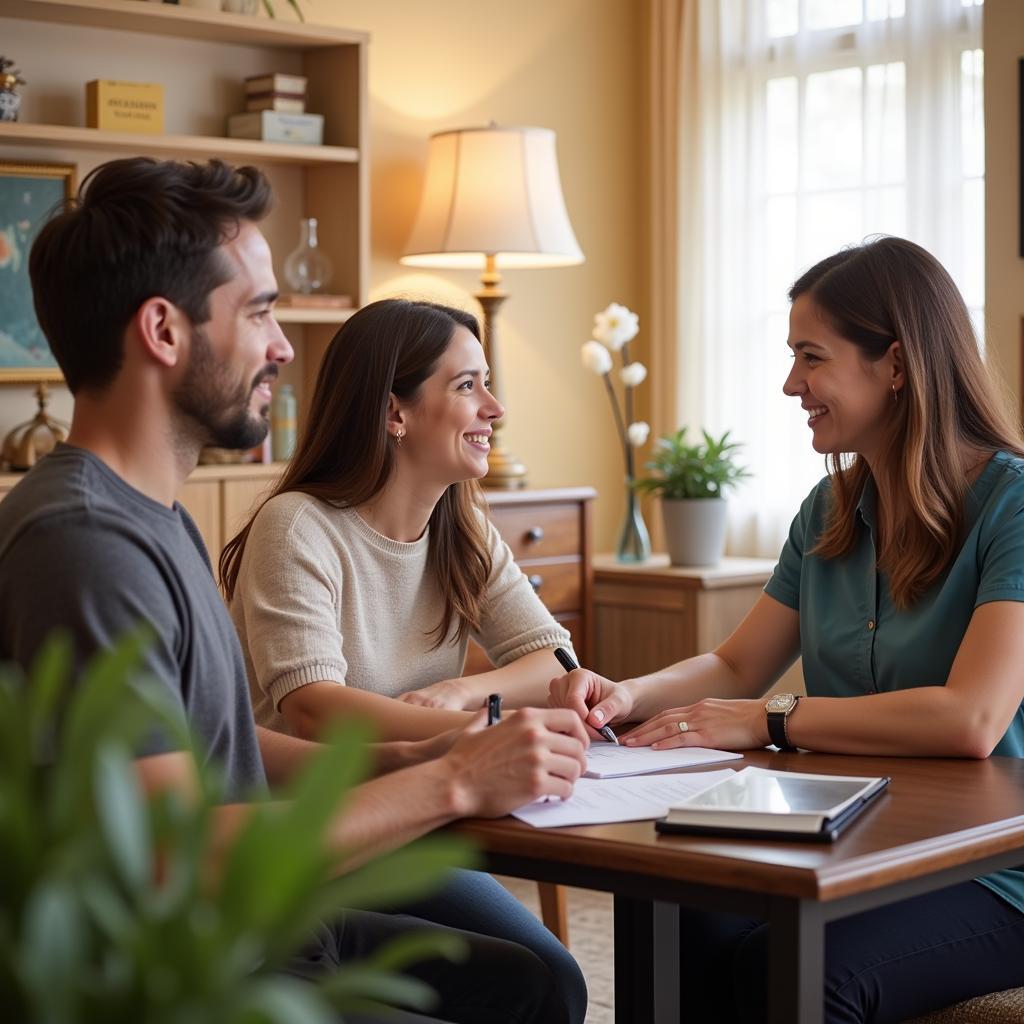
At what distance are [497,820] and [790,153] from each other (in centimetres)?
367

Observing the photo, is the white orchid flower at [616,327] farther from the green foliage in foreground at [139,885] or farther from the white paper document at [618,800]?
the green foliage in foreground at [139,885]

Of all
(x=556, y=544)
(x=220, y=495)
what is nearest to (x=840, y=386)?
(x=220, y=495)

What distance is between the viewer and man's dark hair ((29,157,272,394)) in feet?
4.77

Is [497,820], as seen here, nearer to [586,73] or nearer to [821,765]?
[821,765]

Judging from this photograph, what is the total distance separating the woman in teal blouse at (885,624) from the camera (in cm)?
173

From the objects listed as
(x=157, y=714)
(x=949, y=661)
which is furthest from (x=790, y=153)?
(x=157, y=714)

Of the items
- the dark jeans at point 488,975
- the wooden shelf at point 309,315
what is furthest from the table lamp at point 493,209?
the dark jeans at point 488,975

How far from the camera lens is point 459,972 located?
1.88 m

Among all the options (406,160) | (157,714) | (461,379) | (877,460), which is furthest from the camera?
(406,160)

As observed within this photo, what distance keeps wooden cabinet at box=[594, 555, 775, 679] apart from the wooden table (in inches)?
101

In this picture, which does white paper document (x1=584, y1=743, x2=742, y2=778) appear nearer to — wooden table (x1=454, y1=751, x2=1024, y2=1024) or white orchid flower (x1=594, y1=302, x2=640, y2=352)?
wooden table (x1=454, y1=751, x2=1024, y2=1024)

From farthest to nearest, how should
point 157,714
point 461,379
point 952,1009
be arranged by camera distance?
point 461,379 < point 952,1009 < point 157,714

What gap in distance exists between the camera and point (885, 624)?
6.73ft

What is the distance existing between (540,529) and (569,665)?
2.10m
